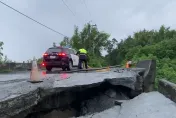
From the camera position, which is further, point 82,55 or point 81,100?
point 82,55

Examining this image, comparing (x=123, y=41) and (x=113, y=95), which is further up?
(x=123, y=41)

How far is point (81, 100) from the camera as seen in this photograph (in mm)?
7613

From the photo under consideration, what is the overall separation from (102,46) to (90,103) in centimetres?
5850

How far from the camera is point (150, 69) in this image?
1164 cm

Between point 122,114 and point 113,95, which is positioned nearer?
point 122,114

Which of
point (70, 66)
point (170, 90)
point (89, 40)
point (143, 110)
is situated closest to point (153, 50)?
point (70, 66)

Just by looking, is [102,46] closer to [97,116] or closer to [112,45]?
[112,45]

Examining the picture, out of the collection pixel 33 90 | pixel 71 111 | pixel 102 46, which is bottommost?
pixel 71 111

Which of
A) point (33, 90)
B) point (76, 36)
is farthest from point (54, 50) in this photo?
point (76, 36)

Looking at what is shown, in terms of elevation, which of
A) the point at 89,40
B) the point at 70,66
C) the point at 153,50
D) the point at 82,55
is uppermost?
the point at 89,40

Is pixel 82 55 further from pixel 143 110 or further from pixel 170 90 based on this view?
pixel 143 110

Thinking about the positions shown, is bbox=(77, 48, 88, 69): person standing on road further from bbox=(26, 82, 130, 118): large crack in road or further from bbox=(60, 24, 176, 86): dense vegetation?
bbox=(60, 24, 176, 86): dense vegetation

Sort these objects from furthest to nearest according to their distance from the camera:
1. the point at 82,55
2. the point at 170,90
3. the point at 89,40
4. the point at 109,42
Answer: the point at 109,42 < the point at 89,40 < the point at 82,55 < the point at 170,90

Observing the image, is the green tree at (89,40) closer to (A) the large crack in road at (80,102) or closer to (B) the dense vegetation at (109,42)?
(B) the dense vegetation at (109,42)
